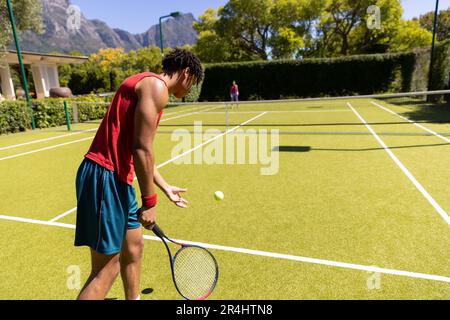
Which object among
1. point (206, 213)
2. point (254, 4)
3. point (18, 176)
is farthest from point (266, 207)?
point (254, 4)

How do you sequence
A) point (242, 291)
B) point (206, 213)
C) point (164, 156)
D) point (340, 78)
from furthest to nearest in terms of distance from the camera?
point (340, 78)
point (164, 156)
point (206, 213)
point (242, 291)

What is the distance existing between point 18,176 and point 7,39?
15.0 m

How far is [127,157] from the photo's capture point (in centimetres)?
229

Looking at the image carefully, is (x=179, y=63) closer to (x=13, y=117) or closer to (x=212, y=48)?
(x=13, y=117)

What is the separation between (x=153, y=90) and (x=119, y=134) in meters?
0.41

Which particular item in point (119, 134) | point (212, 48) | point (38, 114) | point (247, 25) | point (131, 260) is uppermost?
point (247, 25)

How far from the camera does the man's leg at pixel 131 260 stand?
252 cm

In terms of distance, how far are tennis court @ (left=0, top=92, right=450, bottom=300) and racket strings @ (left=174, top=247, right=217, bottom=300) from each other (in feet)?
0.76

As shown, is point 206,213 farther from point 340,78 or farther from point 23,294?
point 340,78

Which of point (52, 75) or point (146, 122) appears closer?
point (146, 122)

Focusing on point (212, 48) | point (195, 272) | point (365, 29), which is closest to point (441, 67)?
point (365, 29)

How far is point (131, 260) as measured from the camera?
259 cm

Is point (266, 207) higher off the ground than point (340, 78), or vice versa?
point (340, 78)

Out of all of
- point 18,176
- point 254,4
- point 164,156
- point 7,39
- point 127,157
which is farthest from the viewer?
point 254,4
